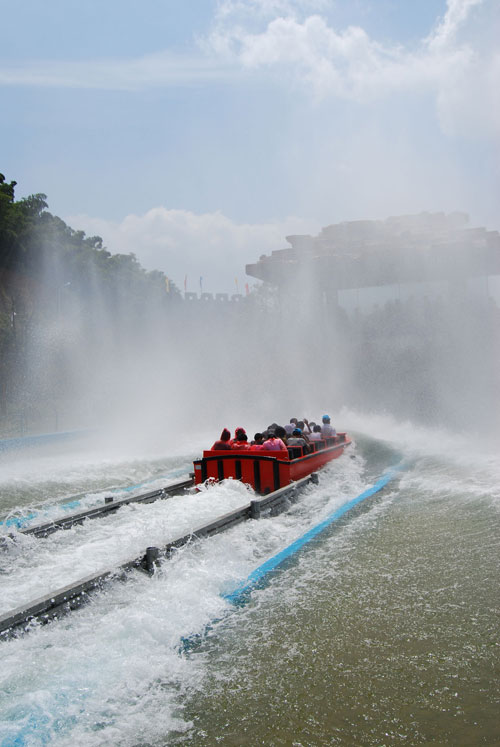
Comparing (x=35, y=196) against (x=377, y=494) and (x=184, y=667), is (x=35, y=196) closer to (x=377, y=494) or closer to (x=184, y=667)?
(x=377, y=494)

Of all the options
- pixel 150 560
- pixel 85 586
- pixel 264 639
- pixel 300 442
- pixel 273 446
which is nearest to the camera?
pixel 264 639

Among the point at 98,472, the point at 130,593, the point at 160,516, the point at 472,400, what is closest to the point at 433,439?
the point at 472,400

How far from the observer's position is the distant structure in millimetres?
28438

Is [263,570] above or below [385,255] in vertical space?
below

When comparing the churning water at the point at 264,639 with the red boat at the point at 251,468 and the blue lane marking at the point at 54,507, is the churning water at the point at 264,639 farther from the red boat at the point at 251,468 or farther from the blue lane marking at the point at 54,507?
the blue lane marking at the point at 54,507

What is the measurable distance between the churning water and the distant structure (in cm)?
2253

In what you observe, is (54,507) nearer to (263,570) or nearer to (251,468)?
(251,468)

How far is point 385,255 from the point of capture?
96.8 ft

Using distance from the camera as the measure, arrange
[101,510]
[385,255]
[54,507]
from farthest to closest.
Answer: [385,255]
[54,507]
[101,510]

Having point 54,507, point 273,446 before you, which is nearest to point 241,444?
point 273,446

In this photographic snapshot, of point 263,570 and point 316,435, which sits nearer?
point 263,570

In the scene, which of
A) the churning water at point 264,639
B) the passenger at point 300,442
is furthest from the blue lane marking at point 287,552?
the passenger at point 300,442

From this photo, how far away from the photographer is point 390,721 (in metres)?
3.40

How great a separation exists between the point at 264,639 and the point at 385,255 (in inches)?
1063
